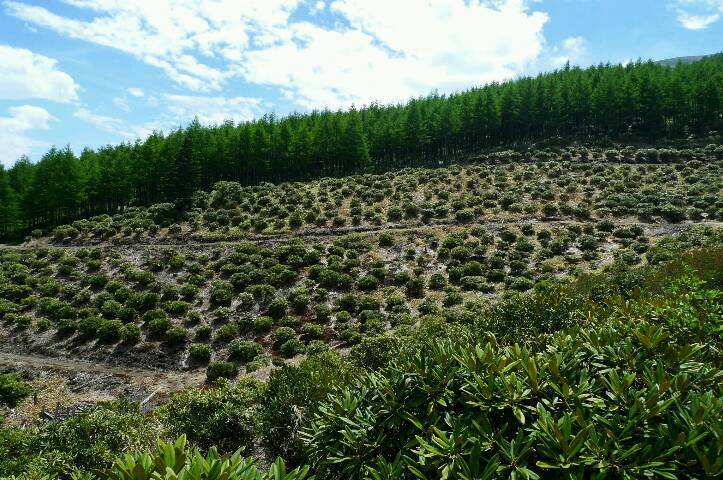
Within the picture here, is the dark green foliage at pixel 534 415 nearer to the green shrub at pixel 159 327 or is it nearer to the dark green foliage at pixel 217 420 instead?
the dark green foliage at pixel 217 420

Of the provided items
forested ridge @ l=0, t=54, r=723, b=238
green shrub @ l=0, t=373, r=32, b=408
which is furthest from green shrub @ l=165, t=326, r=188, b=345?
forested ridge @ l=0, t=54, r=723, b=238

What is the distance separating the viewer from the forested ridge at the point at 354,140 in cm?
6369

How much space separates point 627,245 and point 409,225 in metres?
21.3

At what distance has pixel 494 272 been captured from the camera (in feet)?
119

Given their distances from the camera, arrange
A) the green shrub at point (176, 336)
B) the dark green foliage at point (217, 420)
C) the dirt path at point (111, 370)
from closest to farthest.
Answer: the dark green foliage at point (217, 420)
the dirt path at point (111, 370)
the green shrub at point (176, 336)

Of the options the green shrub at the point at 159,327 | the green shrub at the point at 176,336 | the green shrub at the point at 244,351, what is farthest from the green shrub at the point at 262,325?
the green shrub at the point at 159,327

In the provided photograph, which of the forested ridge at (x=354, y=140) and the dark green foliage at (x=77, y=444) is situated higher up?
the forested ridge at (x=354, y=140)

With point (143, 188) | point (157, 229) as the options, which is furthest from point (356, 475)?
point (143, 188)

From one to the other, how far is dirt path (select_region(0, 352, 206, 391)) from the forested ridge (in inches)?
1391

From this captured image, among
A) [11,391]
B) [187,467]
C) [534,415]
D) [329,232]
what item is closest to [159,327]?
[11,391]

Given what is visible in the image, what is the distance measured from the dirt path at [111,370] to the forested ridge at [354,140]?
3533 cm

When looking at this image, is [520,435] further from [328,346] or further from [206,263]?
[206,263]

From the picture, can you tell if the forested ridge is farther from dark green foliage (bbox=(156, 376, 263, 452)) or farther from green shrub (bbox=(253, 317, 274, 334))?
dark green foliage (bbox=(156, 376, 263, 452))

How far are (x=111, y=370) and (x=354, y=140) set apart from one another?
182 ft
